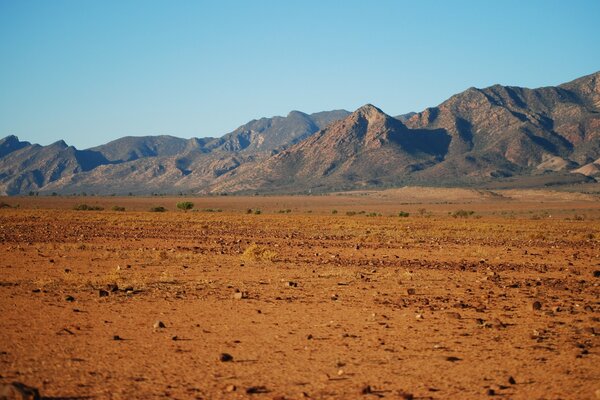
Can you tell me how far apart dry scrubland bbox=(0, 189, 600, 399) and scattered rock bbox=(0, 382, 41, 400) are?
60 centimetres

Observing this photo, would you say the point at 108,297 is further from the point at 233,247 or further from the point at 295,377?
the point at 233,247

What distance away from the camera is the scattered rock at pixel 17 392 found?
6262 mm

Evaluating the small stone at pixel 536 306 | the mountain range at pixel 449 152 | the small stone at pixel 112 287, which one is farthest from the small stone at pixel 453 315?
the mountain range at pixel 449 152

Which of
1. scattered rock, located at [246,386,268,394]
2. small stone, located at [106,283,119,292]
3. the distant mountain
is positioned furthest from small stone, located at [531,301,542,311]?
the distant mountain

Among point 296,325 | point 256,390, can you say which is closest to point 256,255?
point 296,325

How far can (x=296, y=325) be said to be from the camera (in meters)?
11.1

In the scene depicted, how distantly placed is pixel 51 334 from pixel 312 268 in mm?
10110

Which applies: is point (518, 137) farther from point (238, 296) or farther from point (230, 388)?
point (230, 388)

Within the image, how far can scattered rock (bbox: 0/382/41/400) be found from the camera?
6.26 metres

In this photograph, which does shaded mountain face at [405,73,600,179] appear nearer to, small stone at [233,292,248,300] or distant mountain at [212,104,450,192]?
distant mountain at [212,104,450,192]

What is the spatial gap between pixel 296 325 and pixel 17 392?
215 inches

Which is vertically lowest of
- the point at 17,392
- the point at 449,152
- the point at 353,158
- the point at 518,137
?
the point at 17,392

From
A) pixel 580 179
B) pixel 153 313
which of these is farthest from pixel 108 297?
pixel 580 179

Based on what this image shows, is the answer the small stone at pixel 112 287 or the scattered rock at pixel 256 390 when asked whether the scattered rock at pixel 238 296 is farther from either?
the scattered rock at pixel 256 390
